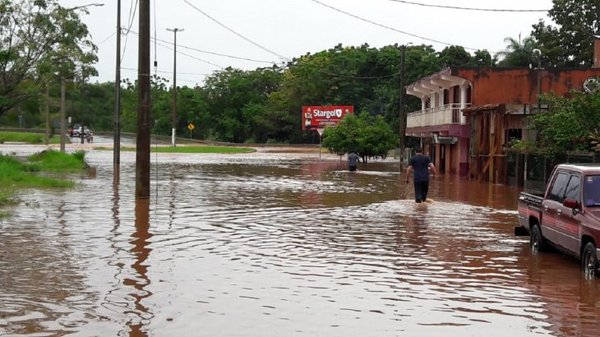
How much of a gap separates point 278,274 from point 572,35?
75507mm

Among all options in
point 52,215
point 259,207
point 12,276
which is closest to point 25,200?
point 52,215

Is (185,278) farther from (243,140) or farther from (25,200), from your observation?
(243,140)

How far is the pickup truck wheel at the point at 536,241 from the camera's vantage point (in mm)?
14039

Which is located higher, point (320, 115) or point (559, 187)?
point (320, 115)

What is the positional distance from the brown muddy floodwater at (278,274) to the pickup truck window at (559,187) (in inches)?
40.8

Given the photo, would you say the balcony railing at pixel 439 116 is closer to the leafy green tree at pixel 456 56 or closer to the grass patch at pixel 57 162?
the grass patch at pixel 57 162

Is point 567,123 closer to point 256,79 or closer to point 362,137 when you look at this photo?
point 362,137

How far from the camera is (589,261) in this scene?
11578 mm

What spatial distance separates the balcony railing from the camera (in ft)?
144

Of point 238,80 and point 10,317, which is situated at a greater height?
point 238,80

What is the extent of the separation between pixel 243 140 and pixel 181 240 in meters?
97.8

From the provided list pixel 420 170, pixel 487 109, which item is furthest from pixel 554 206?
pixel 487 109

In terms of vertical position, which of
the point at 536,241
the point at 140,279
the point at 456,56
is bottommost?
the point at 140,279

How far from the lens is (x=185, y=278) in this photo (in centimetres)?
1134
